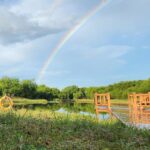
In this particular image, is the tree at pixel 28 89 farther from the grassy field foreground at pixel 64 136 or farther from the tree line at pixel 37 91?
the grassy field foreground at pixel 64 136

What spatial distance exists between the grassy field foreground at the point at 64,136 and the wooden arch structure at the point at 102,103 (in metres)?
6.13

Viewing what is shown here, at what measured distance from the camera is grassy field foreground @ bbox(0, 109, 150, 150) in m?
6.09

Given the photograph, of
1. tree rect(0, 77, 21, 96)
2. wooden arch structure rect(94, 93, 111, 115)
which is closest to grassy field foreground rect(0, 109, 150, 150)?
wooden arch structure rect(94, 93, 111, 115)

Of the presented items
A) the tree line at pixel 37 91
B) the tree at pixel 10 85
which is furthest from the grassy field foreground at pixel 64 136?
the tree at pixel 10 85

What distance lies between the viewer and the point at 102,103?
14.8 meters

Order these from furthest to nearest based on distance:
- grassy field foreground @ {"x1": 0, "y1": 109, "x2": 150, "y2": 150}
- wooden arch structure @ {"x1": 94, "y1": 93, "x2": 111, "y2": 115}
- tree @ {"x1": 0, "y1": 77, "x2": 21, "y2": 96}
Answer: tree @ {"x1": 0, "y1": 77, "x2": 21, "y2": 96}, wooden arch structure @ {"x1": 94, "y1": 93, "x2": 111, "y2": 115}, grassy field foreground @ {"x1": 0, "y1": 109, "x2": 150, "y2": 150}

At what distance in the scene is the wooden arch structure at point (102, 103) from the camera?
1432 centimetres

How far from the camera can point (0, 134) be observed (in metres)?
6.53

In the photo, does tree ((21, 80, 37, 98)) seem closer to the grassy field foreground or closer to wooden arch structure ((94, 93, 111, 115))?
wooden arch structure ((94, 93, 111, 115))

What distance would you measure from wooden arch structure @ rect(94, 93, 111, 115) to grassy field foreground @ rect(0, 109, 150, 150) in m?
6.13

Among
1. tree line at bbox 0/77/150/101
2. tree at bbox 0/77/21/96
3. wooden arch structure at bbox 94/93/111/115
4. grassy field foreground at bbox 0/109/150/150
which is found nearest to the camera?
grassy field foreground at bbox 0/109/150/150

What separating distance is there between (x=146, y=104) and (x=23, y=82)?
82.9 meters

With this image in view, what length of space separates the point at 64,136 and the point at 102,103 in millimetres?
8105

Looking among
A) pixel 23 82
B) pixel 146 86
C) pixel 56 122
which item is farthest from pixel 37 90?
pixel 56 122
